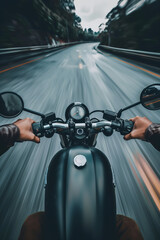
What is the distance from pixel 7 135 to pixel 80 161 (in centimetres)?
67

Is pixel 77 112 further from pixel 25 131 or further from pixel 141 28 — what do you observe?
pixel 141 28

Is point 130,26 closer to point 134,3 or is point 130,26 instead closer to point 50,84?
point 134,3

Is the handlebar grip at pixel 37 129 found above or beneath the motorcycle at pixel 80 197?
above

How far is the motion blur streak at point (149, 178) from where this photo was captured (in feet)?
4.94

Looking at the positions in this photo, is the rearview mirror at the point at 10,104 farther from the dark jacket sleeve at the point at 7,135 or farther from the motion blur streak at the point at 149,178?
the motion blur streak at the point at 149,178

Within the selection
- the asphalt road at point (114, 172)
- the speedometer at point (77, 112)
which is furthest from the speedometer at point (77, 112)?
the asphalt road at point (114, 172)

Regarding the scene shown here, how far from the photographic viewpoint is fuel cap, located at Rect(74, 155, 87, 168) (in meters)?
0.80

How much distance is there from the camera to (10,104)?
4.01ft

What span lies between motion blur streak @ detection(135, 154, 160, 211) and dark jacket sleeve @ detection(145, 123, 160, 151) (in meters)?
0.96

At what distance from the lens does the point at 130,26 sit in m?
16.6

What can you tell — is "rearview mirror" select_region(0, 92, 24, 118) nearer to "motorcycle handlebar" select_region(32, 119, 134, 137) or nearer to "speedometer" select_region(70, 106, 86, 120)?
"motorcycle handlebar" select_region(32, 119, 134, 137)

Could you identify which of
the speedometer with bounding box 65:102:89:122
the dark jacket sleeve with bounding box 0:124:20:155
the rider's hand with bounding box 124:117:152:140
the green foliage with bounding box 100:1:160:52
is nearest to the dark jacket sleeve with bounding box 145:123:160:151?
the rider's hand with bounding box 124:117:152:140

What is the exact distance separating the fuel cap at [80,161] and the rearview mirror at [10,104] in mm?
803

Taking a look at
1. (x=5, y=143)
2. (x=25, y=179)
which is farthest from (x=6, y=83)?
(x=5, y=143)
